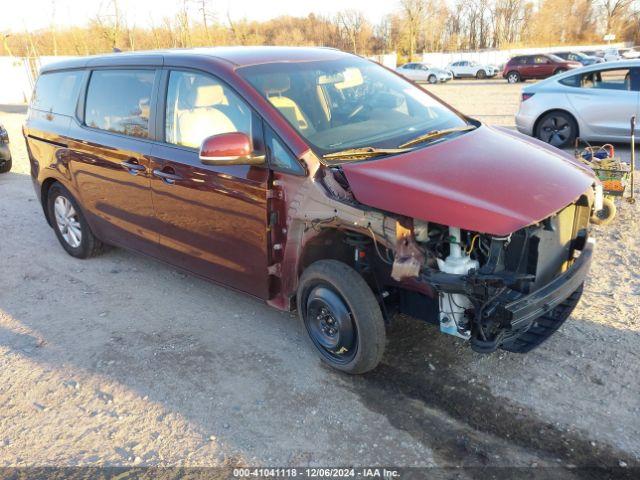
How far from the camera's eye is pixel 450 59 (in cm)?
5312

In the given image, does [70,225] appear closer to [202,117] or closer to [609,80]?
[202,117]

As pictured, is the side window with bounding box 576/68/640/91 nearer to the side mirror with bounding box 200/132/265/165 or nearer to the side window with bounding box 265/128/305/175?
the side window with bounding box 265/128/305/175

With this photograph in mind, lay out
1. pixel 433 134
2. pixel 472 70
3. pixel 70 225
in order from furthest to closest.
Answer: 1. pixel 472 70
2. pixel 70 225
3. pixel 433 134

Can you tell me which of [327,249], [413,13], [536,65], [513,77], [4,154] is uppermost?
[413,13]

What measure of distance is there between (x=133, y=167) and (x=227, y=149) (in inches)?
54.0

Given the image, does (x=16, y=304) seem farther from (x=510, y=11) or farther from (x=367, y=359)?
(x=510, y=11)

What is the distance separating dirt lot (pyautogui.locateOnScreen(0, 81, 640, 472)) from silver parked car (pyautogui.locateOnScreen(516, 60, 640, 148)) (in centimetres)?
542

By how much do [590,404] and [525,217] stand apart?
1.23 meters

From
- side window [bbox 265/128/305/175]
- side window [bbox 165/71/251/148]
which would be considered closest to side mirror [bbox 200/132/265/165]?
side window [bbox 265/128/305/175]

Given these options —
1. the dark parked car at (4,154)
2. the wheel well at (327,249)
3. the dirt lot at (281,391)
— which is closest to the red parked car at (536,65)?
the dark parked car at (4,154)

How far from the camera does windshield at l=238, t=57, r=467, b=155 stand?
3512mm

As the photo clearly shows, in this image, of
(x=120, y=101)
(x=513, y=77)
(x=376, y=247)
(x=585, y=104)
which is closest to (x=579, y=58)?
(x=513, y=77)

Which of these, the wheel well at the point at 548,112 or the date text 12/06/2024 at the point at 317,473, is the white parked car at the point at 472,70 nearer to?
the wheel well at the point at 548,112

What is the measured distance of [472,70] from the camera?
4050 cm
